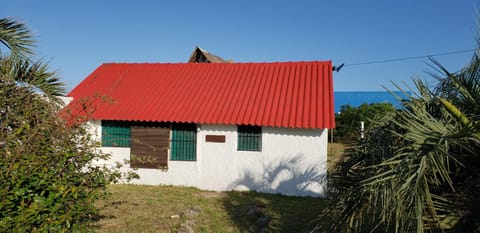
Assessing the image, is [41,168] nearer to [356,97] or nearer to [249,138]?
[249,138]

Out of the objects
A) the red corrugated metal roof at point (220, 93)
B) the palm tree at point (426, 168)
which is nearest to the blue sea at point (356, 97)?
the red corrugated metal roof at point (220, 93)

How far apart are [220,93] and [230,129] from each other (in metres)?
1.88

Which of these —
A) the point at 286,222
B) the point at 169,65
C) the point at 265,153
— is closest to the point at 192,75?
the point at 169,65

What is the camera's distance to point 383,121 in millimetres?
3906

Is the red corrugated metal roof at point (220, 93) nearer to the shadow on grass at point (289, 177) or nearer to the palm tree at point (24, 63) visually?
the shadow on grass at point (289, 177)

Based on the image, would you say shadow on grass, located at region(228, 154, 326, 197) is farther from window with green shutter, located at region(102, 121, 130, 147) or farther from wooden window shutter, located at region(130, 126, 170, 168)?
window with green shutter, located at region(102, 121, 130, 147)

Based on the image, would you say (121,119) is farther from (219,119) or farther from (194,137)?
(219,119)

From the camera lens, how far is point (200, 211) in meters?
7.34

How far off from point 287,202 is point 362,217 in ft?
15.6

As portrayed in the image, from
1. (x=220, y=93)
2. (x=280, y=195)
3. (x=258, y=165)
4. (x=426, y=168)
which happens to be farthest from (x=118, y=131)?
(x=426, y=168)

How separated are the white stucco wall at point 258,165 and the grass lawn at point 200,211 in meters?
0.35

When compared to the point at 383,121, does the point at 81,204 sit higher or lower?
lower

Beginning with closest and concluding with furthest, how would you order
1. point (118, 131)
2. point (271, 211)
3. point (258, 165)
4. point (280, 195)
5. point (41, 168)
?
point (41, 168) → point (271, 211) → point (280, 195) → point (258, 165) → point (118, 131)

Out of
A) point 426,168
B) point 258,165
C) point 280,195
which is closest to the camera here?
point 426,168
